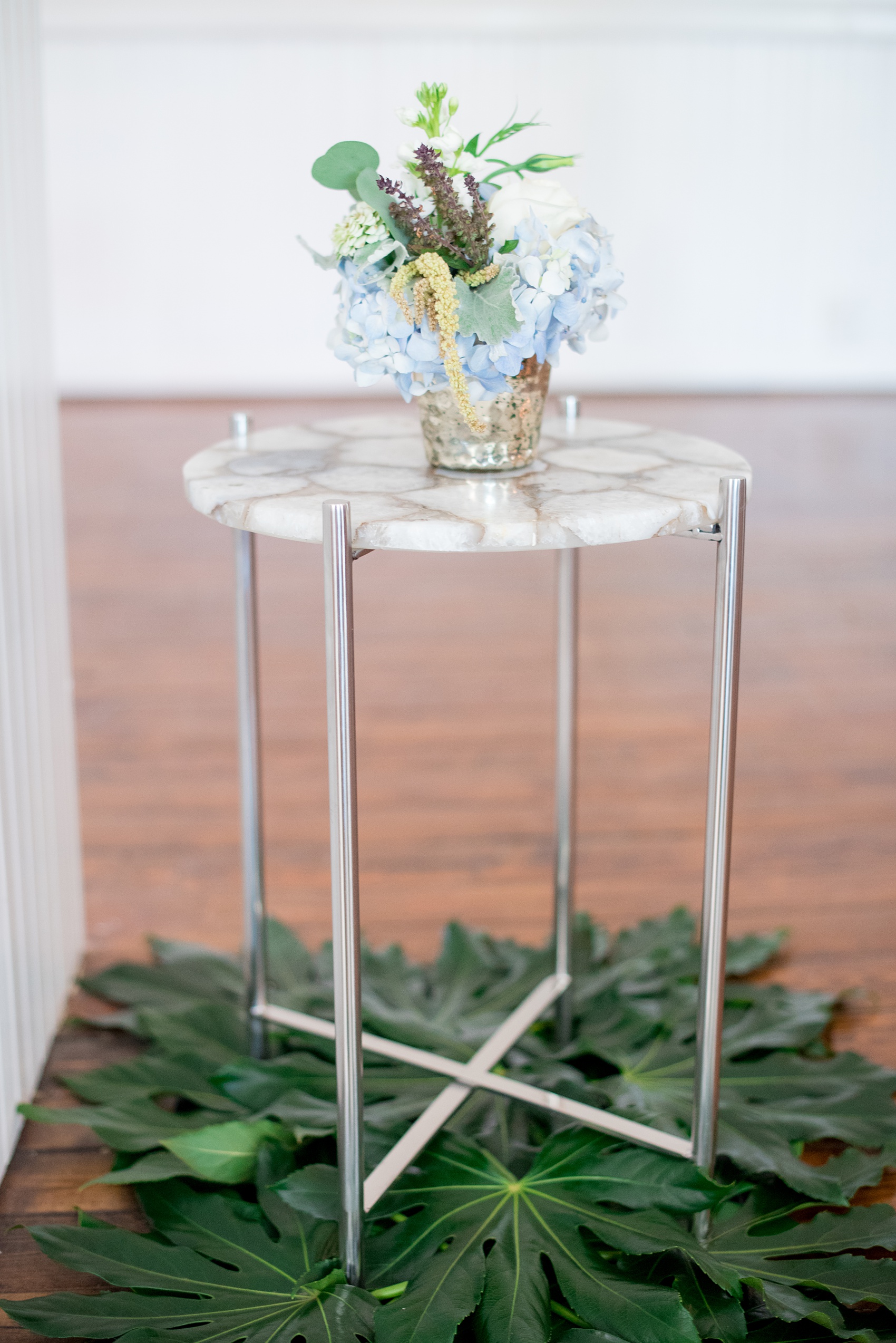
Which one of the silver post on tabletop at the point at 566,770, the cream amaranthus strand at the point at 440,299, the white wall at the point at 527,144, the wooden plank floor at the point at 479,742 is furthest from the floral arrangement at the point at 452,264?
the white wall at the point at 527,144

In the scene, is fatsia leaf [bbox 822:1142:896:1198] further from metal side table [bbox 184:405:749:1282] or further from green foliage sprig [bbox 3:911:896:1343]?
metal side table [bbox 184:405:749:1282]

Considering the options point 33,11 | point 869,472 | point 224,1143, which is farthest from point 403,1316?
point 869,472

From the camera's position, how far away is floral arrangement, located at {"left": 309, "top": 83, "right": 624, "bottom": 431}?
1155 mm

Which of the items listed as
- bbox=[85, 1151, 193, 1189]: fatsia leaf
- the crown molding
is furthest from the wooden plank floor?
the crown molding

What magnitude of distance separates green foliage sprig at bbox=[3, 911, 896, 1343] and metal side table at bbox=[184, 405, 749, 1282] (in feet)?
0.19

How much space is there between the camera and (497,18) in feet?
22.8

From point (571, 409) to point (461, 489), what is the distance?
0.45m

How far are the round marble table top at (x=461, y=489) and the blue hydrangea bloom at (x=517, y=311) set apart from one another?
0.11 metres

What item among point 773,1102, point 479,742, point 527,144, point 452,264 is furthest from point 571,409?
point 527,144

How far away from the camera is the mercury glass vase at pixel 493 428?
127cm

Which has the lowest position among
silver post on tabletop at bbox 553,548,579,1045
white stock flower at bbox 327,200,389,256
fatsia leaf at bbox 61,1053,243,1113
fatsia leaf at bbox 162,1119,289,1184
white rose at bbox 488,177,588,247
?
fatsia leaf at bbox 61,1053,243,1113

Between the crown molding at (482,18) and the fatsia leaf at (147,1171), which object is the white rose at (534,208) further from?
the crown molding at (482,18)

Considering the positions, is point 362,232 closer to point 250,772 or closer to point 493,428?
point 493,428

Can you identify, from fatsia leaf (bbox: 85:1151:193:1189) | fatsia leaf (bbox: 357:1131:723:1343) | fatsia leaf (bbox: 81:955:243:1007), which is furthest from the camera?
fatsia leaf (bbox: 81:955:243:1007)
